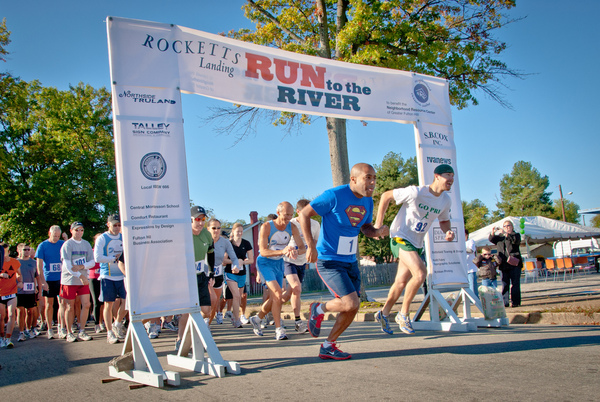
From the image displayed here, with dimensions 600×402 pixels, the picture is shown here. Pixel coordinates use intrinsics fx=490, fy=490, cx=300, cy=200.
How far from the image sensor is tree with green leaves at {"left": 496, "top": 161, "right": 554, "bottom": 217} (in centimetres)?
8700

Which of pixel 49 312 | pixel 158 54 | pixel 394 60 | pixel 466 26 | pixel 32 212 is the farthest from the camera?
pixel 32 212

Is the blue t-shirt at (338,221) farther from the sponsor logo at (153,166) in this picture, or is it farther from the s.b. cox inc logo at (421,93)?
the s.b. cox inc logo at (421,93)

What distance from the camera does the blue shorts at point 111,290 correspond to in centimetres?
835

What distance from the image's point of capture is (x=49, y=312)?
408 inches

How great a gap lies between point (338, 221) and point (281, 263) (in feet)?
10.3

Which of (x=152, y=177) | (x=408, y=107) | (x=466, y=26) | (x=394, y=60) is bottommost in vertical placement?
(x=152, y=177)

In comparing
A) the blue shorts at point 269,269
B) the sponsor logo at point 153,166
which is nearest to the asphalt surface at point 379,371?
the blue shorts at point 269,269

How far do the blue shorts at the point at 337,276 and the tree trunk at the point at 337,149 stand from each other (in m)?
7.30

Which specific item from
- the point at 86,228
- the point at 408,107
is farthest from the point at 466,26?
the point at 86,228

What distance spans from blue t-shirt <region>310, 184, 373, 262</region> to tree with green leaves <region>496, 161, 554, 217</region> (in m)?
88.6

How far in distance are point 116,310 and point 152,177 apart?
4.56 m

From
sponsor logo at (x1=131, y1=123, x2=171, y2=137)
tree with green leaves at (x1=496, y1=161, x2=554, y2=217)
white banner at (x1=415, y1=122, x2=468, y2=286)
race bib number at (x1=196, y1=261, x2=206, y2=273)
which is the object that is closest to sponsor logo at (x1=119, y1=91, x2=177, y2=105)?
sponsor logo at (x1=131, y1=123, x2=171, y2=137)

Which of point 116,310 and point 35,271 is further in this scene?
point 35,271

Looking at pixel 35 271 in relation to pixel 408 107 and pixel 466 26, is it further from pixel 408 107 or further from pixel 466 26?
pixel 466 26
